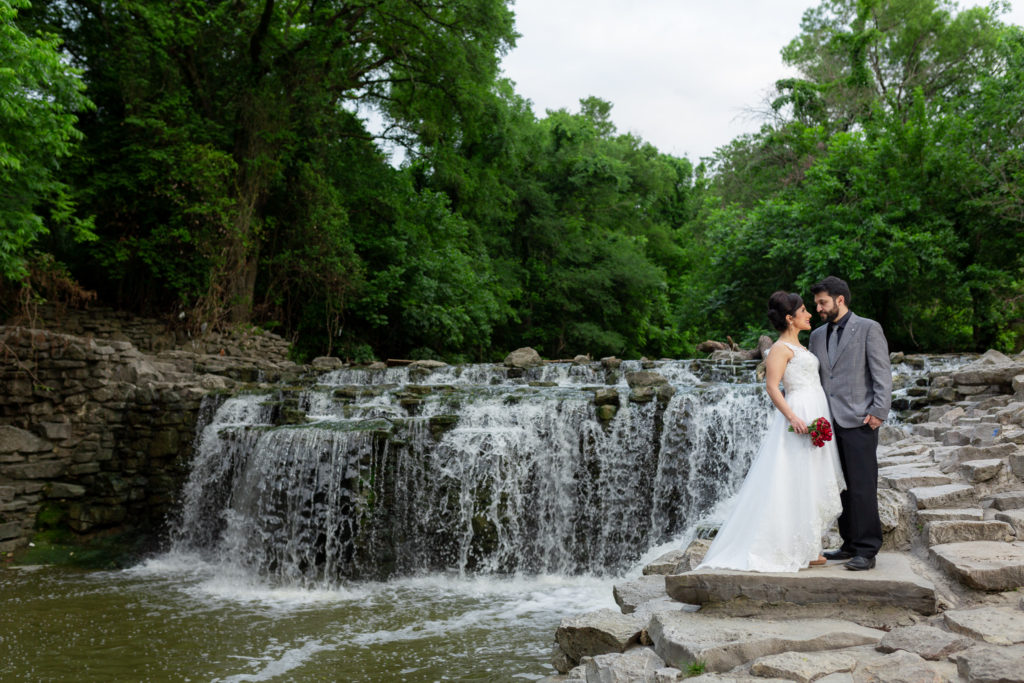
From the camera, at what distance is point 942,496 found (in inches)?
176

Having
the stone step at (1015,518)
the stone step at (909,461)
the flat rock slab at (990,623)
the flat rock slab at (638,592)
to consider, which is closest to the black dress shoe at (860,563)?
the flat rock slab at (990,623)

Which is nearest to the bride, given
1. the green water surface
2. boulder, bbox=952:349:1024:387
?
the green water surface

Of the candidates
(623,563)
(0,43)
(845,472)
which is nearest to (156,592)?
(623,563)

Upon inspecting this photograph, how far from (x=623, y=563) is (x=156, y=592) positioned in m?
5.06

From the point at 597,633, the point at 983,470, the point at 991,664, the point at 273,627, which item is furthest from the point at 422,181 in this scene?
the point at 991,664

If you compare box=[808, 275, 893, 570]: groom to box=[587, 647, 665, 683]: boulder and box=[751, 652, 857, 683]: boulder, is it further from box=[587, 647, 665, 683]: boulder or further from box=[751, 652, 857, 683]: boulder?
box=[587, 647, 665, 683]: boulder

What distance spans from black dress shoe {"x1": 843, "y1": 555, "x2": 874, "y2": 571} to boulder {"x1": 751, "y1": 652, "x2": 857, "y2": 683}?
0.86 meters

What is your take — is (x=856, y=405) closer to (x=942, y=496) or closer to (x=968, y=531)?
(x=968, y=531)

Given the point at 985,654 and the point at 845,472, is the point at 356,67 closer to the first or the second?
the point at 845,472

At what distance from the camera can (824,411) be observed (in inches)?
148

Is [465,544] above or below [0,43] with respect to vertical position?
below

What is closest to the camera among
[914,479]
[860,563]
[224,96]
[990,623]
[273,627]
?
[990,623]

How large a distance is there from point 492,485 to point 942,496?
199 inches

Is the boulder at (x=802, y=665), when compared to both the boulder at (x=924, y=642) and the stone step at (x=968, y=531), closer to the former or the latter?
the boulder at (x=924, y=642)
